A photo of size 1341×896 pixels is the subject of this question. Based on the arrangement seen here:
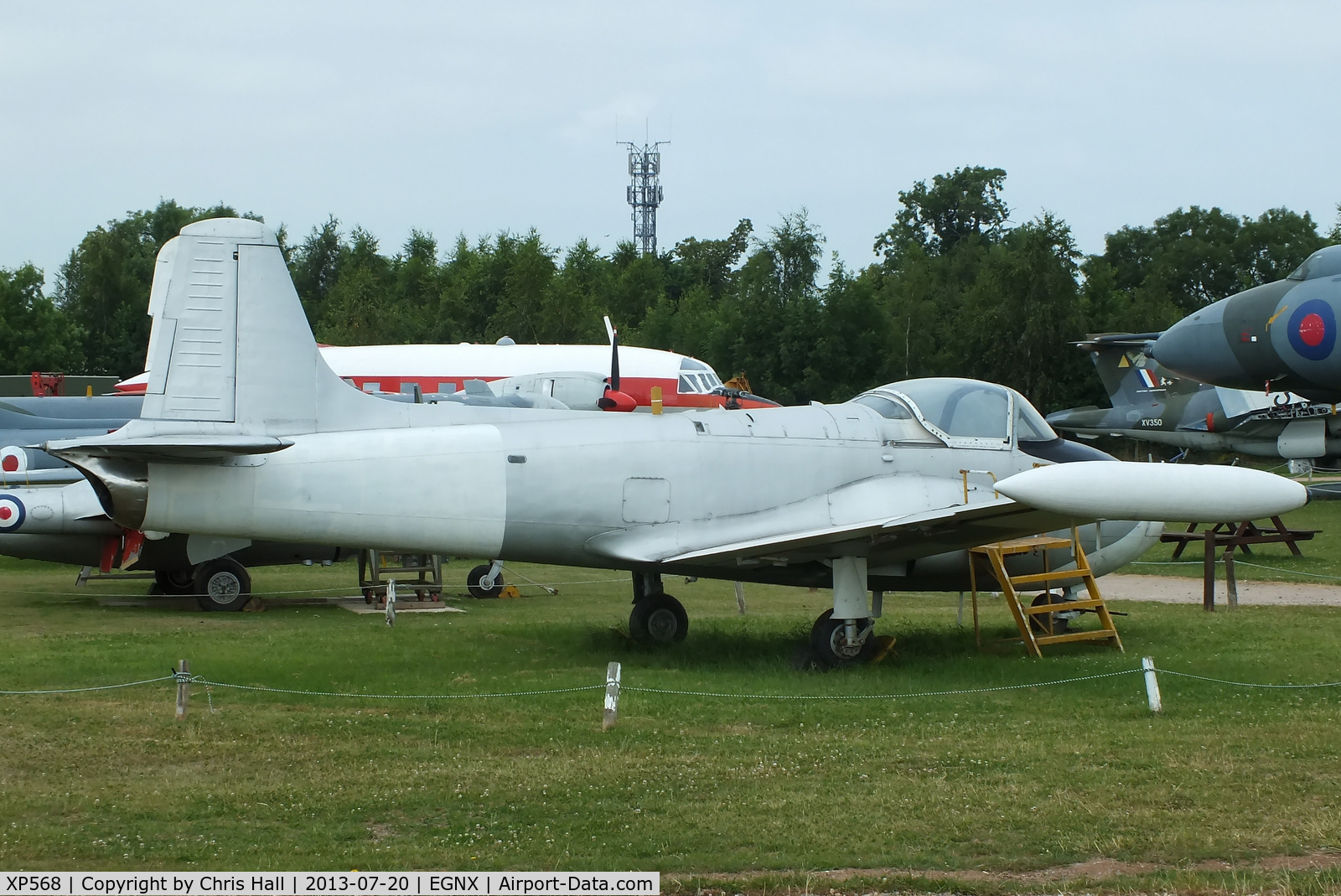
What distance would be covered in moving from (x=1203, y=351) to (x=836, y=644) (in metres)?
19.0

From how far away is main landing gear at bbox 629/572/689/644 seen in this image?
13.8m

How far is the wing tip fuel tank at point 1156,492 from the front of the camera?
9930 mm

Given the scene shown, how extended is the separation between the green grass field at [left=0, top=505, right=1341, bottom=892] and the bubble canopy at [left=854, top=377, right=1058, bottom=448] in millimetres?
2262

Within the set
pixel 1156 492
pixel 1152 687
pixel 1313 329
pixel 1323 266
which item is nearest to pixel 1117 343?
pixel 1323 266

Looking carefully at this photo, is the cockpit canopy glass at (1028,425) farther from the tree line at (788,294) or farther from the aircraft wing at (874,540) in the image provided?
the tree line at (788,294)

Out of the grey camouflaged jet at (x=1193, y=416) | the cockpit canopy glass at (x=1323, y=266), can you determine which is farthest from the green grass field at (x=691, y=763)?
the grey camouflaged jet at (x=1193, y=416)

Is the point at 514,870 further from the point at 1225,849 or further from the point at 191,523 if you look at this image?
the point at 191,523

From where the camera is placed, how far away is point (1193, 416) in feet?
130

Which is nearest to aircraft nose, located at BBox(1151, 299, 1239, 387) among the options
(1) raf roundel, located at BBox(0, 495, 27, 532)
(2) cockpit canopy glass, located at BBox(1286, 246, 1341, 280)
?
(2) cockpit canopy glass, located at BBox(1286, 246, 1341, 280)

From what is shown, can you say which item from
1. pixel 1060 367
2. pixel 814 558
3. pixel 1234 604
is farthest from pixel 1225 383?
pixel 1060 367

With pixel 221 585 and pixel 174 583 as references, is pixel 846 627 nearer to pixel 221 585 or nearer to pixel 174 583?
pixel 221 585

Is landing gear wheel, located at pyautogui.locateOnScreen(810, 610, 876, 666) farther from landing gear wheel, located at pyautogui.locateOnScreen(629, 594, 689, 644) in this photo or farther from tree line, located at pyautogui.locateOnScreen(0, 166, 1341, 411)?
tree line, located at pyautogui.locateOnScreen(0, 166, 1341, 411)

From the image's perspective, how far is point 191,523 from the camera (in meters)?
11.3

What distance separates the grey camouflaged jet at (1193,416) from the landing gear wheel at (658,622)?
25.5 meters
